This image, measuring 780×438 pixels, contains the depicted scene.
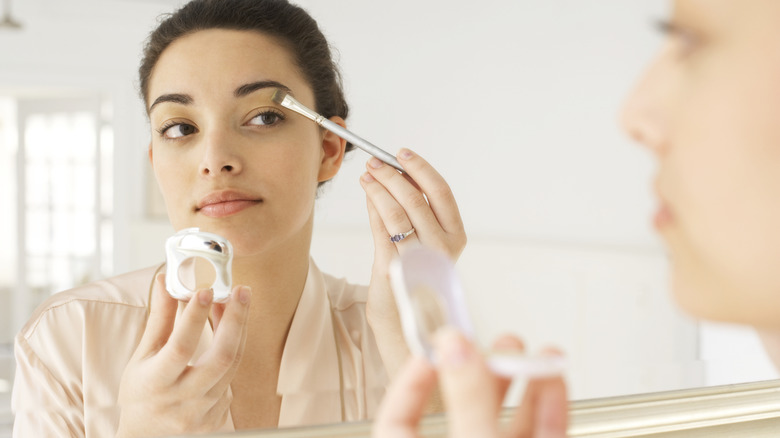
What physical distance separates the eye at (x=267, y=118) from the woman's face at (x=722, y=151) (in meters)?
0.17

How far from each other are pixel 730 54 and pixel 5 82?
29 centimetres

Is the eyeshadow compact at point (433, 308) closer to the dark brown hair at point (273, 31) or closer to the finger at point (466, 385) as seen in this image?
the finger at point (466, 385)

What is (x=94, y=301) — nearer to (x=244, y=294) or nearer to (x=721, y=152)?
(x=244, y=294)

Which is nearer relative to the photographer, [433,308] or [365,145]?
[433,308]

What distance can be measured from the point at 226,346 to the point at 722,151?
0.22m

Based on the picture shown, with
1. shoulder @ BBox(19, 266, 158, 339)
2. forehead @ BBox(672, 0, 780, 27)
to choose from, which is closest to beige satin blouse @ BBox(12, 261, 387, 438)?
shoulder @ BBox(19, 266, 158, 339)

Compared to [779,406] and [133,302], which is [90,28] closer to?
[133,302]

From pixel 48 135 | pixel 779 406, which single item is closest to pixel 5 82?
pixel 48 135

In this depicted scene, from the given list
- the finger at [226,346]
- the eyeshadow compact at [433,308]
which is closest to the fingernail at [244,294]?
the finger at [226,346]

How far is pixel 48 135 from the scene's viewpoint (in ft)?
0.99

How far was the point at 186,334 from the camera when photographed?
307mm

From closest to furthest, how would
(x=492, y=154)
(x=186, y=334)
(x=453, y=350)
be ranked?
(x=453, y=350) → (x=186, y=334) → (x=492, y=154)

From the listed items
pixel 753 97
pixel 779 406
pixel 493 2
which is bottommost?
pixel 779 406

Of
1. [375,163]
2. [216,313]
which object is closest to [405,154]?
[375,163]
